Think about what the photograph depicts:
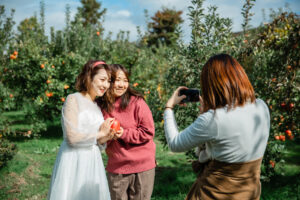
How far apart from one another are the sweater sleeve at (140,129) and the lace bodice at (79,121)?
0.29m

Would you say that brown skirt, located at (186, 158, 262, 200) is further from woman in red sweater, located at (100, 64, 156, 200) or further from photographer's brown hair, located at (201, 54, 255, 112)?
woman in red sweater, located at (100, 64, 156, 200)

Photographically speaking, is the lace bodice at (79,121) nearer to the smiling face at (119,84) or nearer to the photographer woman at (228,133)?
the smiling face at (119,84)

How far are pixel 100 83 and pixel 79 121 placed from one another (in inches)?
16.4

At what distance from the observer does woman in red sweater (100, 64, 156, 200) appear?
2.37 m

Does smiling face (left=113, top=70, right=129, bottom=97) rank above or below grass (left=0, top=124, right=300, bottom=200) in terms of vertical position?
above

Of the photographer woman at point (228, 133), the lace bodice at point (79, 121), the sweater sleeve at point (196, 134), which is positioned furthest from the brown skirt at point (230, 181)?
the lace bodice at point (79, 121)

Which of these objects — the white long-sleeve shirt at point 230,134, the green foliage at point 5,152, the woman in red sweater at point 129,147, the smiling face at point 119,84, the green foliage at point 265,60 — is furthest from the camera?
the green foliage at point 5,152

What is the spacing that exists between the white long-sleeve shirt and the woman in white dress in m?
0.95

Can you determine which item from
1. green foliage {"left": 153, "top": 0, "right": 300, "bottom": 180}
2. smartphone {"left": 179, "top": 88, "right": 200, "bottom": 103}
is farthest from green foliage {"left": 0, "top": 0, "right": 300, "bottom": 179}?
smartphone {"left": 179, "top": 88, "right": 200, "bottom": 103}

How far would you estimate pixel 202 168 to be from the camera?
166 cm

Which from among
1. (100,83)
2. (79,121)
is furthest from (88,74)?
(79,121)

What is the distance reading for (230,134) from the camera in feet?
4.54

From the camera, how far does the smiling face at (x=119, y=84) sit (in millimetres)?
2508

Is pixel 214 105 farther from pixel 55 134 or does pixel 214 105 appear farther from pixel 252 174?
pixel 55 134
